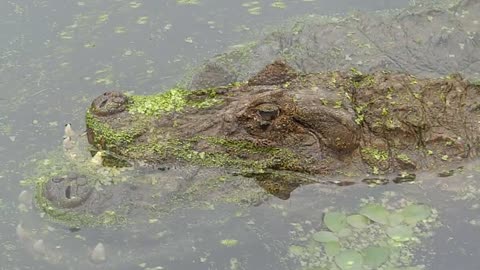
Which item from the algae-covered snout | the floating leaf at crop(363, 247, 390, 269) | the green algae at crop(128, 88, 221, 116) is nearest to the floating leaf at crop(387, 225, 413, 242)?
the floating leaf at crop(363, 247, 390, 269)

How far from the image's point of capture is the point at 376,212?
558cm

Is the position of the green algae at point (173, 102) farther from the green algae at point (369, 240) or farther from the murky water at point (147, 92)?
the green algae at point (369, 240)

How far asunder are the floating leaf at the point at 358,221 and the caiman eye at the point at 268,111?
1.09 metres

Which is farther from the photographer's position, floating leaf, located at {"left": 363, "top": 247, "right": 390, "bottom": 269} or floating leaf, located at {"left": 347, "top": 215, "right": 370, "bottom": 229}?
floating leaf, located at {"left": 347, "top": 215, "right": 370, "bottom": 229}

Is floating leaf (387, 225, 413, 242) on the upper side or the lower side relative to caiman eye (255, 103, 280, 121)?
lower

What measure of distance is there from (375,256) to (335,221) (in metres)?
0.44

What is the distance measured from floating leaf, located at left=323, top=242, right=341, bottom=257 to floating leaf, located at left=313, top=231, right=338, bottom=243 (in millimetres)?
30

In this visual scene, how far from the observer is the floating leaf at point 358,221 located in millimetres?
5516

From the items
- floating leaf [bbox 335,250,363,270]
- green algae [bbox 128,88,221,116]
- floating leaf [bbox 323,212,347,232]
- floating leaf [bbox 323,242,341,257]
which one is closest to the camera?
floating leaf [bbox 335,250,363,270]

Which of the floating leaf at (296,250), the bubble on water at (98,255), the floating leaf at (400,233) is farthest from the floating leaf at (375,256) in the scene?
the bubble on water at (98,255)

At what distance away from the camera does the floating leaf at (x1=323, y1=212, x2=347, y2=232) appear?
18.0ft

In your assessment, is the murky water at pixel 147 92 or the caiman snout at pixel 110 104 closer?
the murky water at pixel 147 92

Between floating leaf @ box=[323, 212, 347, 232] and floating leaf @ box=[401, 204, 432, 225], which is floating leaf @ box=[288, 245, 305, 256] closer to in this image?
floating leaf @ box=[323, 212, 347, 232]

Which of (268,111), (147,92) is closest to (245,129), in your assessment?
(268,111)
